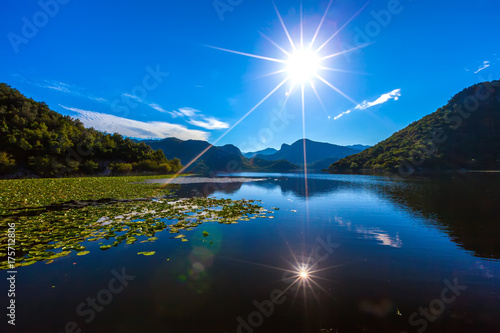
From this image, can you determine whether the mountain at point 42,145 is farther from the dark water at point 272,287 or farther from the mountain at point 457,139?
the mountain at point 457,139

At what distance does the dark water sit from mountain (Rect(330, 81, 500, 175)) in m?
125

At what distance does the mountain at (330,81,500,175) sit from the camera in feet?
409

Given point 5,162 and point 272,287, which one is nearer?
point 272,287

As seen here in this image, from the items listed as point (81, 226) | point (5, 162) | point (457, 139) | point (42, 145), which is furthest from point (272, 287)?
point (457, 139)

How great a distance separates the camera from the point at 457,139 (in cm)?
13388

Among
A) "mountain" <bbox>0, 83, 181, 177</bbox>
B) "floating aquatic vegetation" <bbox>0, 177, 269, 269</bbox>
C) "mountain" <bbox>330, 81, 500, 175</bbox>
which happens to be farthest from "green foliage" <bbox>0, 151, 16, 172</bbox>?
"mountain" <bbox>330, 81, 500, 175</bbox>

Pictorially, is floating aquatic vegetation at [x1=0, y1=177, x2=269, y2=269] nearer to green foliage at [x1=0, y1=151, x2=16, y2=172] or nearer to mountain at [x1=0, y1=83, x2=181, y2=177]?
green foliage at [x1=0, y1=151, x2=16, y2=172]

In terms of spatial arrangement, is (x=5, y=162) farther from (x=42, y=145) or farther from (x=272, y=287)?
(x=272, y=287)

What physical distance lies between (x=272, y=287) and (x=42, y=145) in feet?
306

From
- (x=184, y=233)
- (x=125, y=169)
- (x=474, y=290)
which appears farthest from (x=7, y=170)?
(x=474, y=290)

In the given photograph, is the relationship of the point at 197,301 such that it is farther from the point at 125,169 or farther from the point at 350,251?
the point at 125,169

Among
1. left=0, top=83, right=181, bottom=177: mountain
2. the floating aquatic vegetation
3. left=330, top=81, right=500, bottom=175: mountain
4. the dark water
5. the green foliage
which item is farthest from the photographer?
left=330, top=81, right=500, bottom=175: mountain

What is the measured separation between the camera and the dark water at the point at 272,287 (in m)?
4.90

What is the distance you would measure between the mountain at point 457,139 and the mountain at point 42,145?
521 ft
